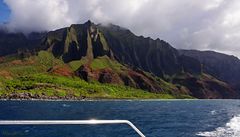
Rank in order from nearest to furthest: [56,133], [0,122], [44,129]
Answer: [0,122]
[56,133]
[44,129]

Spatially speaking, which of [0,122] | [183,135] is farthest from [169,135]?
[0,122]

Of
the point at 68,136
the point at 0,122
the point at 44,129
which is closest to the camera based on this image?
the point at 0,122

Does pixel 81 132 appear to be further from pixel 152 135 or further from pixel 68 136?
pixel 152 135

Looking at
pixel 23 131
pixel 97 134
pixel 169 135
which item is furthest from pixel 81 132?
pixel 169 135

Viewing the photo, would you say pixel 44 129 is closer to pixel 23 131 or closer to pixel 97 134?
pixel 23 131

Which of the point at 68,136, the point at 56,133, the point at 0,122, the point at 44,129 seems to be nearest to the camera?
the point at 0,122

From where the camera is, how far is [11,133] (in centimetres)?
6806

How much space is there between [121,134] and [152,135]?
17.9 ft

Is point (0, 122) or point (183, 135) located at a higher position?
point (0, 122)

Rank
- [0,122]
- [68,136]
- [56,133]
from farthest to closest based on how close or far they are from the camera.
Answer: [56,133], [68,136], [0,122]

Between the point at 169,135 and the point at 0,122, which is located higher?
the point at 0,122

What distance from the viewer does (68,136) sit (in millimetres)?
64500

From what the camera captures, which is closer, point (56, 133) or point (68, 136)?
point (68, 136)

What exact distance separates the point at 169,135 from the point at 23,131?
26224mm
